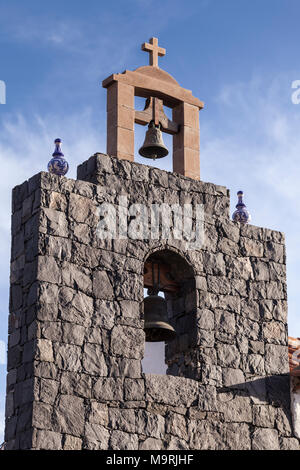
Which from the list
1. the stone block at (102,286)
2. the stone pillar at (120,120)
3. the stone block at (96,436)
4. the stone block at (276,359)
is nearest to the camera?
the stone block at (96,436)

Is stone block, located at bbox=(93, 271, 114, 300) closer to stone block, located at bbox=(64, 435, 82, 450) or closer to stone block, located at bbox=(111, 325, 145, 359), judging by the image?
stone block, located at bbox=(111, 325, 145, 359)

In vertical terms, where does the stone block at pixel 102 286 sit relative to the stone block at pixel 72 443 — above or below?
above

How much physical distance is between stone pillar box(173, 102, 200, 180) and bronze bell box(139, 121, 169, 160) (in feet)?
0.90

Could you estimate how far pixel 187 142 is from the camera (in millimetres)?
13617

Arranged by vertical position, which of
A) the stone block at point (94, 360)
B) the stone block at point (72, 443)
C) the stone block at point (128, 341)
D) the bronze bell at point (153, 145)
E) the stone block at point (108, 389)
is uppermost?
the bronze bell at point (153, 145)

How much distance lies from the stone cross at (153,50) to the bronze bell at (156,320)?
3.08 meters

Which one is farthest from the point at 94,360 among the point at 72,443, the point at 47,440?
the point at 47,440

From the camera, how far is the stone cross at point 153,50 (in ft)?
45.0

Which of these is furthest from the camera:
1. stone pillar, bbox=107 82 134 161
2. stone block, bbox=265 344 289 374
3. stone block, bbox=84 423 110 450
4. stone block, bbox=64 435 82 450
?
stone block, bbox=265 344 289 374

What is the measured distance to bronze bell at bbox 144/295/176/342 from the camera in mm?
12500

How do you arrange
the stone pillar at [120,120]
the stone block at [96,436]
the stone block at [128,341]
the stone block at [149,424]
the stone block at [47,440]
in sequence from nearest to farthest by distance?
the stone block at [47,440] → the stone block at [96,436] → the stone block at [149,424] → the stone block at [128,341] → the stone pillar at [120,120]

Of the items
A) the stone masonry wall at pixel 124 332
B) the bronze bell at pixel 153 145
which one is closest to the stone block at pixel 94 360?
the stone masonry wall at pixel 124 332

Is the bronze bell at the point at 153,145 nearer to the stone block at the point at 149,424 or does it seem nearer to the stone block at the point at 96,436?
the stone block at the point at 149,424

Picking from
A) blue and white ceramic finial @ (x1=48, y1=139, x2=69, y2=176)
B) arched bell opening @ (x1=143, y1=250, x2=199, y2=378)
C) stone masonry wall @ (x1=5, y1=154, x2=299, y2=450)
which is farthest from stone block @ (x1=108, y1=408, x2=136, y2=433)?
blue and white ceramic finial @ (x1=48, y1=139, x2=69, y2=176)
